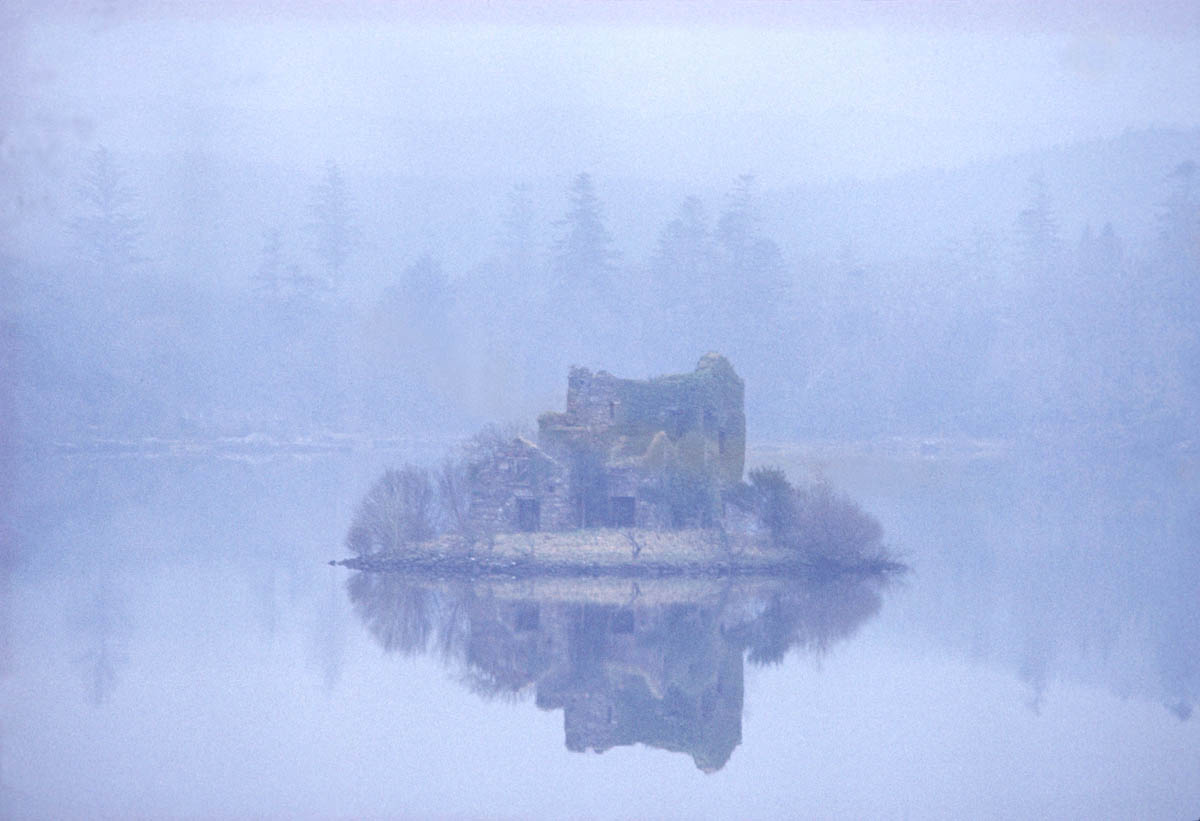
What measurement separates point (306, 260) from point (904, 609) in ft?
202

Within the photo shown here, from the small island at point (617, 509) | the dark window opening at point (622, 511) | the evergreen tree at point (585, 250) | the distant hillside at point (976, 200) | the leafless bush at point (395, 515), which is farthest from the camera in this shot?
the distant hillside at point (976, 200)

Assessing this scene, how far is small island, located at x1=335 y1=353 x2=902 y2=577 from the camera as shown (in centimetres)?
2542

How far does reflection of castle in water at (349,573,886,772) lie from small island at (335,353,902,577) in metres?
0.72

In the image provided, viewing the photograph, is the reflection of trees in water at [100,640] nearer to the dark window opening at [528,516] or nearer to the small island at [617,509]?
the small island at [617,509]

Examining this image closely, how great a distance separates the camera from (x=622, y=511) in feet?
85.6

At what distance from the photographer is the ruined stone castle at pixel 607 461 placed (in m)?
25.6

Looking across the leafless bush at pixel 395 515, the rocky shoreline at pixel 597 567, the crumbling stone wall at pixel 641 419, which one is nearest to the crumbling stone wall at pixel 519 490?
the crumbling stone wall at pixel 641 419

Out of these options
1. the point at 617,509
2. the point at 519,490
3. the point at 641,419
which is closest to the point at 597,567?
the point at 617,509

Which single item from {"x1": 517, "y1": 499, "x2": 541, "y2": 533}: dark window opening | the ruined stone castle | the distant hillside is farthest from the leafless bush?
the distant hillside

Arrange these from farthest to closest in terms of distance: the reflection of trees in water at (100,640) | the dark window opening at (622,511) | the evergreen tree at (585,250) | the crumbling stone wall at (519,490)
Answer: the evergreen tree at (585,250) → the dark window opening at (622,511) → the crumbling stone wall at (519,490) → the reflection of trees in water at (100,640)

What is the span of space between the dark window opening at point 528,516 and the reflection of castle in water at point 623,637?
1.46m

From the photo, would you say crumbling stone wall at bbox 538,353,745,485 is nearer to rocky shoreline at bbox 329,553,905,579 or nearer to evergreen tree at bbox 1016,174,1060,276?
rocky shoreline at bbox 329,553,905,579

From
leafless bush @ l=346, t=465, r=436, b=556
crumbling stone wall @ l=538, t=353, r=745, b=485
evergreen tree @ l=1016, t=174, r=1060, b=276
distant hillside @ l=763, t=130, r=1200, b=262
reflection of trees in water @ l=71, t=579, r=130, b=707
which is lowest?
reflection of trees in water @ l=71, t=579, r=130, b=707

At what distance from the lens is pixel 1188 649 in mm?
20391
